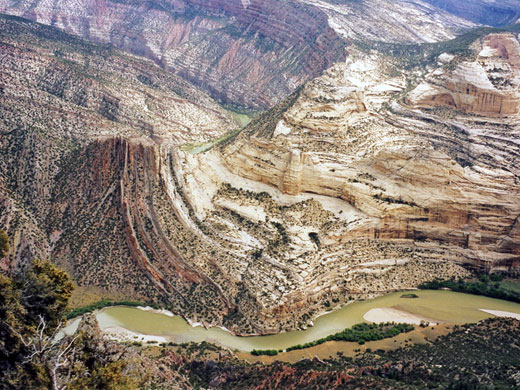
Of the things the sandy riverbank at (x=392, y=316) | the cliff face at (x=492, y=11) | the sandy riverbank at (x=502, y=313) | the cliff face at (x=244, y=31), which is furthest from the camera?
the cliff face at (x=492, y=11)

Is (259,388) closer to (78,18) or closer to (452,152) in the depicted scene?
(452,152)

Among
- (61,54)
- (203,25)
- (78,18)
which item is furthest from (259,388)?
(78,18)

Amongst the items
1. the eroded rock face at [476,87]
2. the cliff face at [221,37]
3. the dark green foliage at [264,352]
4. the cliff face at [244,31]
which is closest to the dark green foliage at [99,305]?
the dark green foliage at [264,352]

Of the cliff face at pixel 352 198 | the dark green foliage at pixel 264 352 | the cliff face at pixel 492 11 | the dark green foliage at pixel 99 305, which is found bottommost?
the dark green foliage at pixel 99 305

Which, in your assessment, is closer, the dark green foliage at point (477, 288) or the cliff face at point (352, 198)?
the cliff face at point (352, 198)

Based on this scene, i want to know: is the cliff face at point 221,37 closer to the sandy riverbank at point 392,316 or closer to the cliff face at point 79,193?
the cliff face at point 79,193

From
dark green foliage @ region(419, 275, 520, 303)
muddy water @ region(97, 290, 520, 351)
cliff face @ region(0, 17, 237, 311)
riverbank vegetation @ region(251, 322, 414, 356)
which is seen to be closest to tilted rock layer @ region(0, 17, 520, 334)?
cliff face @ region(0, 17, 237, 311)

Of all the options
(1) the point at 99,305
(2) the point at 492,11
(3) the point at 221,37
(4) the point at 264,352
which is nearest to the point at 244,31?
(3) the point at 221,37

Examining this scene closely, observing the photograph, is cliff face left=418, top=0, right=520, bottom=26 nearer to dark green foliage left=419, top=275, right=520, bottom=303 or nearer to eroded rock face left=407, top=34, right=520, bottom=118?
eroded rock face left=407, top=34, right=520, bottom=118
